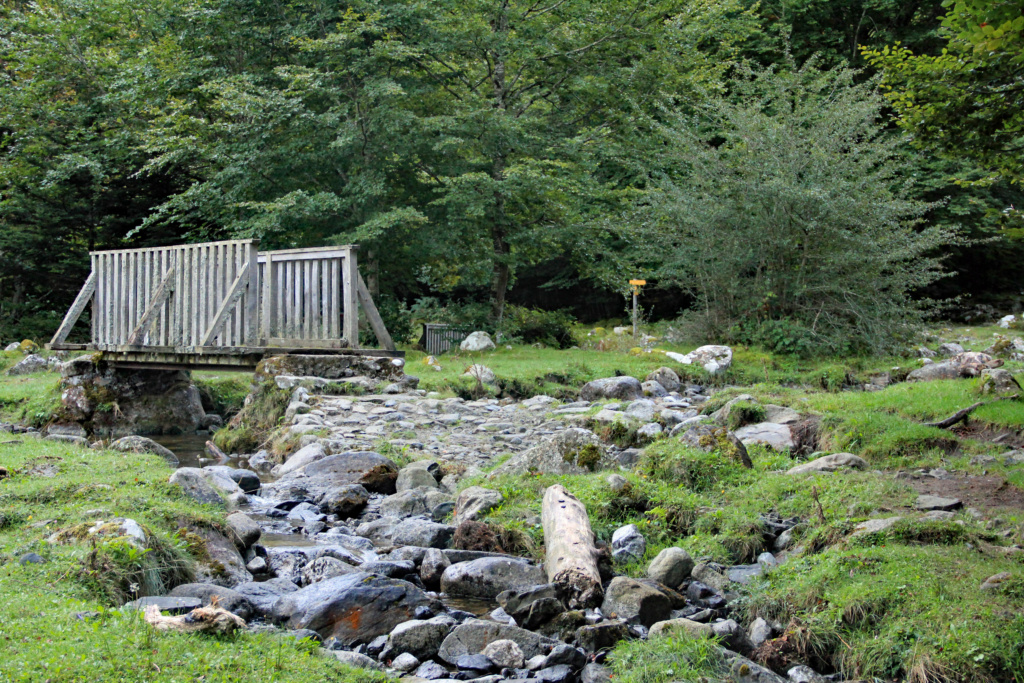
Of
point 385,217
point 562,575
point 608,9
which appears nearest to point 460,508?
point 562,575

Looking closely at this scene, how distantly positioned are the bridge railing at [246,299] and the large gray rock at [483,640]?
7.19m

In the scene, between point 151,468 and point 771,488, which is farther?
point 151,468

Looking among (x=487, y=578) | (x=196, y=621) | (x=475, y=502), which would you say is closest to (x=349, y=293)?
(x=475, y=502)

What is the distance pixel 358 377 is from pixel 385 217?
5.83m

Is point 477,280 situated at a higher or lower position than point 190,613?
higher

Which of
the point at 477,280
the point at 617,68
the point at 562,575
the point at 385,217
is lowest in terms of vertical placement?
the point at 562,575

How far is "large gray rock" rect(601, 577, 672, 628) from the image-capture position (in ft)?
15.9

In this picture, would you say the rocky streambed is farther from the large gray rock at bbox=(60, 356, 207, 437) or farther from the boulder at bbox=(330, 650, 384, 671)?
the large gray rock at bbox=(60, 356, 207, 437)

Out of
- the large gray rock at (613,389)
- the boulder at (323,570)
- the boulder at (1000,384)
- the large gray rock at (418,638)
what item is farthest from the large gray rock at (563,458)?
the large gray rock at (613,389)

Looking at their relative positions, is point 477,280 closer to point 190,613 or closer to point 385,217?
point 385,217

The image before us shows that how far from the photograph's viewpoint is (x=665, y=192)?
1956cm

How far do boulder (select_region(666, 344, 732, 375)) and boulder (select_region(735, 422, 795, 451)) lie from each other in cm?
644

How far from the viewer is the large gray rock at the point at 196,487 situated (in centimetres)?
640

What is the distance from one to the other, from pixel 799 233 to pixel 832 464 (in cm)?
1154
